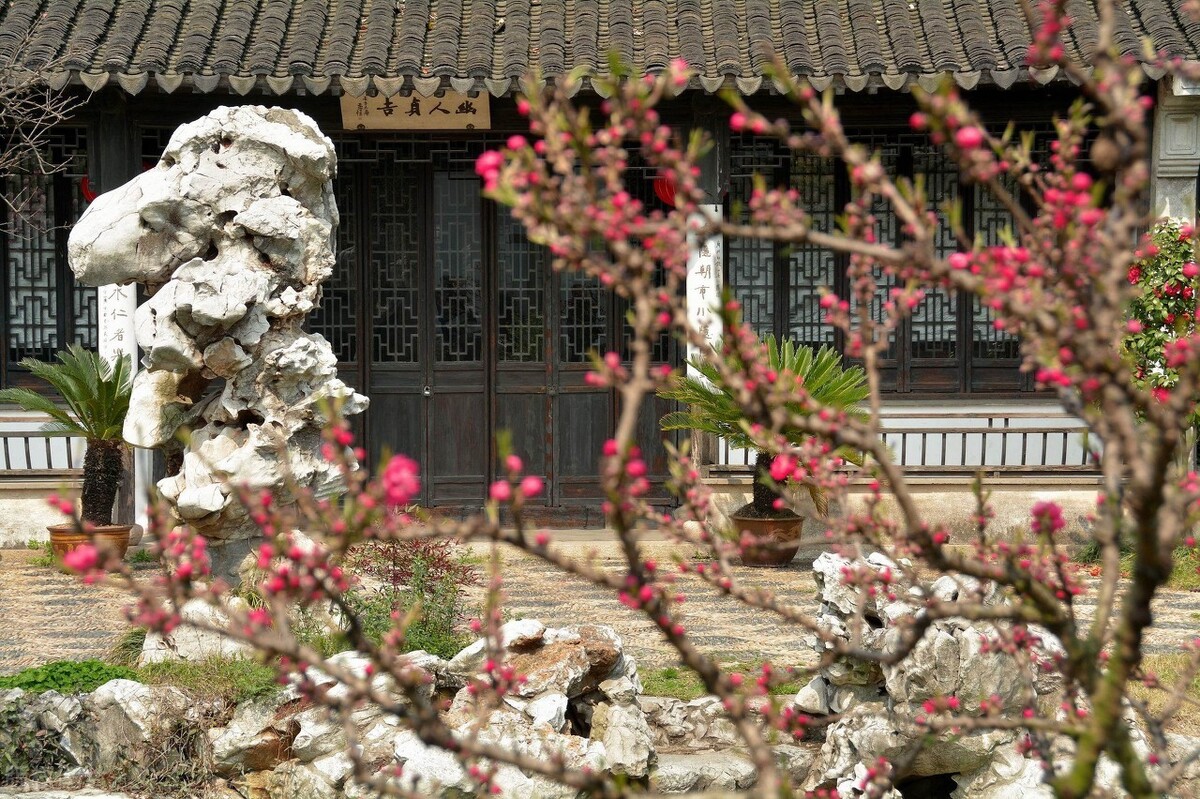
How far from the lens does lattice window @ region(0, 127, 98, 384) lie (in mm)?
10852

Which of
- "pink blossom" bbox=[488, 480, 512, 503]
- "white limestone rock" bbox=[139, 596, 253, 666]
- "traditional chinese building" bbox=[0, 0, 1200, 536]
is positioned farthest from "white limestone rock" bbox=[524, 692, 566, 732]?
"traditional chinese building" bbox=[0, 0, 1200, 536]

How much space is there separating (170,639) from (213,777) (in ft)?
3.91

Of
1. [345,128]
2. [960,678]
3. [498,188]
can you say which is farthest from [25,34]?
[498,188]

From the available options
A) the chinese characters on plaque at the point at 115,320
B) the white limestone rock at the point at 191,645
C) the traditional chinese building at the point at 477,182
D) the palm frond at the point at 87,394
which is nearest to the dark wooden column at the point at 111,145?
the traditional chinese building at the point at 477,182

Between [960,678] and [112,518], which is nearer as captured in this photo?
[960,678]

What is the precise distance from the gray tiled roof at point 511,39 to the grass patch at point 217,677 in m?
4.56

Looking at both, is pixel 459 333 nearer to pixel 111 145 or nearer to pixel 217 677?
pixel 111 145

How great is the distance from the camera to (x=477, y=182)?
11211mm

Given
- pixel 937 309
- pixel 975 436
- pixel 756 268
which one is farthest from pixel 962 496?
pixel 756 268

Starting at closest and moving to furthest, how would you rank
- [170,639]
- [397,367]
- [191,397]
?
1. [170,639]
2. [191,397]
3. [397,367]

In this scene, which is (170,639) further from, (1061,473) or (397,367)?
(1061,473)

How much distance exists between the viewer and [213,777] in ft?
18.2

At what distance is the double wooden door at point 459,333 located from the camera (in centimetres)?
1116

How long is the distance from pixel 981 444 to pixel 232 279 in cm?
629
